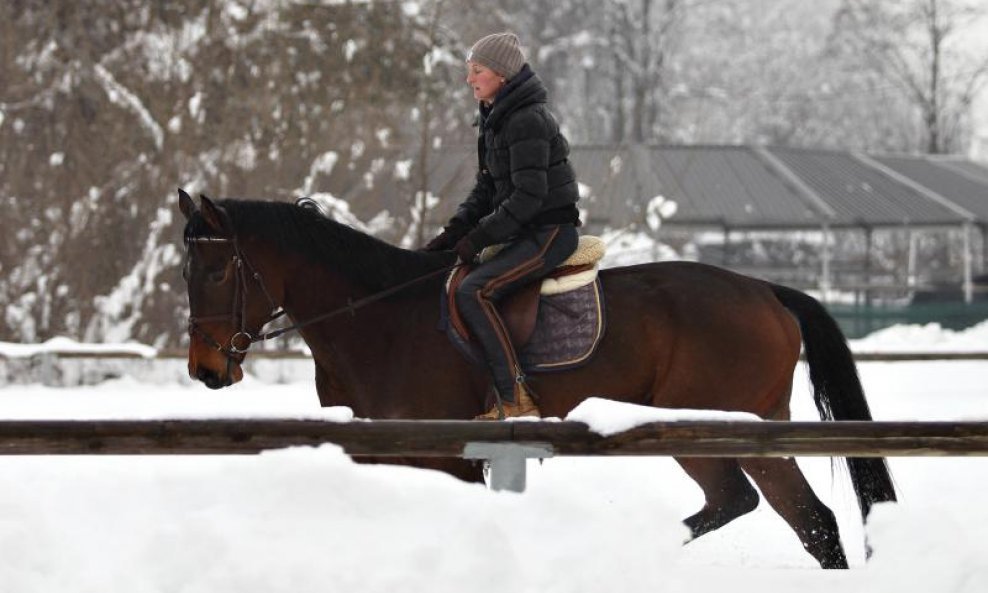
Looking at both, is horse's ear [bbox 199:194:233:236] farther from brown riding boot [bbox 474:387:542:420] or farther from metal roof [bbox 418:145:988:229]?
metal roof [bbox 418:145:988:229]

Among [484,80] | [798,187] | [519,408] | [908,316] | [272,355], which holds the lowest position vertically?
[908,316]

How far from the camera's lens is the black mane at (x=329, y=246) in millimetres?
6234

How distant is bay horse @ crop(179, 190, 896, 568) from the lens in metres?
6.01

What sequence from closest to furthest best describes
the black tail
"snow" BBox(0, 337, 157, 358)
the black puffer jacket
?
1. the black puffer jacket
2. the black tail
3. "snow" BBox(0, 337, 157, 358)

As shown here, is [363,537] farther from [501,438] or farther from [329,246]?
[329,246]

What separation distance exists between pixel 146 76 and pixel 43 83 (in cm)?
124

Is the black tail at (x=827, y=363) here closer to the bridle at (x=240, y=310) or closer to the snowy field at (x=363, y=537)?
the snowy field at (x=363, y=537)

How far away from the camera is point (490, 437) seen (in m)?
4.66

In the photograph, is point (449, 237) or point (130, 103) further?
point (130, 103)

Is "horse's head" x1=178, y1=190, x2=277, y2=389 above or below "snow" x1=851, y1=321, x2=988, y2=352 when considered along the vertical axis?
above

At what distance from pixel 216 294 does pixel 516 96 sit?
168cm

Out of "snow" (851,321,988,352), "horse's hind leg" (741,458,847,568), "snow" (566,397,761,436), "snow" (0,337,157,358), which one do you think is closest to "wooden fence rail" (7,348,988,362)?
"snow" (0,337,157,358)

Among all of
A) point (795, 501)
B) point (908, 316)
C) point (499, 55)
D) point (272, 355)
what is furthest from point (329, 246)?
point (908, 316)

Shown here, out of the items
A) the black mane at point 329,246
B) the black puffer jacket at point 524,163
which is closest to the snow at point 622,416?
the black puffer jacket at point 524,163
